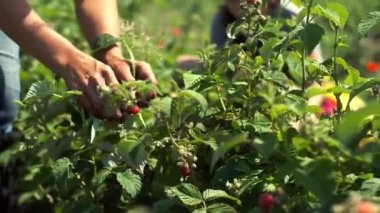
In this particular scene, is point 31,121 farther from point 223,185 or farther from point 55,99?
point 223,185

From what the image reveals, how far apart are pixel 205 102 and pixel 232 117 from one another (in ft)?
0.67

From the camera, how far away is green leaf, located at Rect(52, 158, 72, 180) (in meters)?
2.06

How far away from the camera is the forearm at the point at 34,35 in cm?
225

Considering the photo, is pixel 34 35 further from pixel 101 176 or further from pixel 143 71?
pixel 101 176

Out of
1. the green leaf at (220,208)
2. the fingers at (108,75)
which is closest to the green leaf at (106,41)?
the fingers at (108,75)

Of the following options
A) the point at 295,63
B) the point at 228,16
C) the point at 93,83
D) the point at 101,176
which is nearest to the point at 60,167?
the point at 101,176

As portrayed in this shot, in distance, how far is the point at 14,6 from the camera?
2326 mm

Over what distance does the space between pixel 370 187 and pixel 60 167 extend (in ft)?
2.25

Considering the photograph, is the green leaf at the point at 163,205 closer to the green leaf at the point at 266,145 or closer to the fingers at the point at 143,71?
the green leaf at the point at 266,145

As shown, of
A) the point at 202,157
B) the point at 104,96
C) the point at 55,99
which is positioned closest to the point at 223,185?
the point at 202,157

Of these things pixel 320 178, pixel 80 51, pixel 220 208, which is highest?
pixel 80 51

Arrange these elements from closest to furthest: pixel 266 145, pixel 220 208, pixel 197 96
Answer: pixel 266 145, pixel 220 208, pixel 197 96

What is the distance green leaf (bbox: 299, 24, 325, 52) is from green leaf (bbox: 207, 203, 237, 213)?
0.37 metres

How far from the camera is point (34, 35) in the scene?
230 cm
